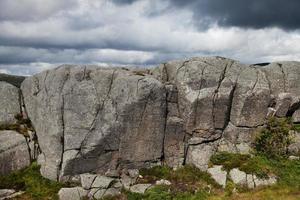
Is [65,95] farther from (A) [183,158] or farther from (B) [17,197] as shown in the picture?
(A) [183,158]

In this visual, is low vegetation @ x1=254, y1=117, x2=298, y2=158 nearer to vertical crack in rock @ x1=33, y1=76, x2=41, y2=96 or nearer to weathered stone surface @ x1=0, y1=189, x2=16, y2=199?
vertical crack in rock @ x1=33, y1=76, x2=41, y2=96

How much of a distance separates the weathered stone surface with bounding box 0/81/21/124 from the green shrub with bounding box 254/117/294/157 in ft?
82.7

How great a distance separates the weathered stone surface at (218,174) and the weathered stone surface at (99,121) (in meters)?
5.32

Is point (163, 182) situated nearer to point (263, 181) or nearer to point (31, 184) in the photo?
point (263, 181)

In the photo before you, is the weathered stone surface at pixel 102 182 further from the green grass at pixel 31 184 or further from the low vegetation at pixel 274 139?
the low vegetation at pixel 274 139

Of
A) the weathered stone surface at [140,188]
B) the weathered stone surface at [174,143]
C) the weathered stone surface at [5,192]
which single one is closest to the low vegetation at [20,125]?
the weathered stone surface at [5,192]

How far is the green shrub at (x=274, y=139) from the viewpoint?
43906mm

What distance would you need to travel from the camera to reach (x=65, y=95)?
42719 mm

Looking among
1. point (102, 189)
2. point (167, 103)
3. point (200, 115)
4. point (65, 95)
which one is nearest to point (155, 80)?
point (167, 103)

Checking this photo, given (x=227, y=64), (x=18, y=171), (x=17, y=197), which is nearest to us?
(x=17, y=197)

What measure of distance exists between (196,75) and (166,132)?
648 centimetres

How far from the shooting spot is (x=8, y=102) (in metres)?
46.1

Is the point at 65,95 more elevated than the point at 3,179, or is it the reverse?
the point at 65,95

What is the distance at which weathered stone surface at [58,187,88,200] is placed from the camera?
38.9 metres
